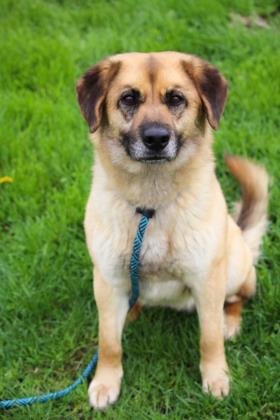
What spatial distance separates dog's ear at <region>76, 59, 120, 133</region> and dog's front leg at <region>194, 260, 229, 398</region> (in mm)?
869

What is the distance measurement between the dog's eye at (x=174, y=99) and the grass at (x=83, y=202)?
1198 millimetres

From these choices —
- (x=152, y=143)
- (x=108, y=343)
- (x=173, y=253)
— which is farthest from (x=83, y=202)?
(x=152, y=143)

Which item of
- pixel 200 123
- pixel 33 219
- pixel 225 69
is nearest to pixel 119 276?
pixel 200 123

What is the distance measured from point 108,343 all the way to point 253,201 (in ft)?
4.03

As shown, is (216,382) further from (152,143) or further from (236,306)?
(152,143)

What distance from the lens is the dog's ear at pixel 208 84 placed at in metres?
2.65

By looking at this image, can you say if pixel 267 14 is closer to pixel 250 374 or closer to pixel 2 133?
pixel 2 133

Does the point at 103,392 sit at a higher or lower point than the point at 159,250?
lower

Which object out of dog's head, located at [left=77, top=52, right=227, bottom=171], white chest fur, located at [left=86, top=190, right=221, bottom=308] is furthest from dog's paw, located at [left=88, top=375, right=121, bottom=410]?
dog's head, located at [left=77, top=52, right=227, bottom=171]

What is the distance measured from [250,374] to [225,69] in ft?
8.61

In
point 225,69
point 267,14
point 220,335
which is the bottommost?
point 220,335

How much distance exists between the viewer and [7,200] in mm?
3912

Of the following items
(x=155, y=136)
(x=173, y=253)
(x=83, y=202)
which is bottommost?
(x=83, y=202)

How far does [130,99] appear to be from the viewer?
8.65ft
